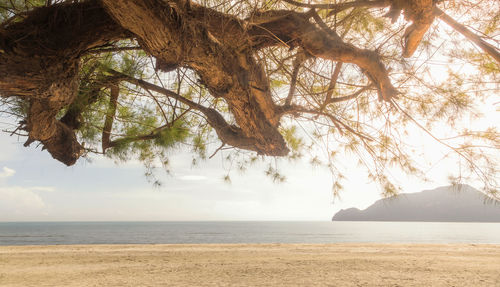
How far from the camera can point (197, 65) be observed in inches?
55.9

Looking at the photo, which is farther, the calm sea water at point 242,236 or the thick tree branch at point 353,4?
the calm sea water at point 242,236

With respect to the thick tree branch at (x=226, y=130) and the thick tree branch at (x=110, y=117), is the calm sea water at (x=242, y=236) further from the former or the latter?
the thick tree branch at (x=226, y=130)

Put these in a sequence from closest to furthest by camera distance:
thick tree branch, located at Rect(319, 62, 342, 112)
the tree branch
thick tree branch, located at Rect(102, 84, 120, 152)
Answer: the tree branch < thick tree branch, located at Rect(319, 62, 342, 112) < thick tree branch, located at Rect(102, 84, 120, 152)

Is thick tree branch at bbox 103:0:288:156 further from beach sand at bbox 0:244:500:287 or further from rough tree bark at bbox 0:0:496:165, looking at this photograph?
→ beach sand at bbox 0:244:500:287

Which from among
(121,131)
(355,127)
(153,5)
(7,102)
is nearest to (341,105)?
(355,127)

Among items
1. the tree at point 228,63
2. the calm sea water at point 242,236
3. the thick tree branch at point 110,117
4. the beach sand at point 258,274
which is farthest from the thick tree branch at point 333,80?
the calm sea water at point 242,236

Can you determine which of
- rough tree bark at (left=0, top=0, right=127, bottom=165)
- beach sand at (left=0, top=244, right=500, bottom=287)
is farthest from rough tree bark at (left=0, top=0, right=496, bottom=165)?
beach sand at (left=0, top=244, right=500, bottom=287)

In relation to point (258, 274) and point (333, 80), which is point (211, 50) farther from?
point (258, 274)

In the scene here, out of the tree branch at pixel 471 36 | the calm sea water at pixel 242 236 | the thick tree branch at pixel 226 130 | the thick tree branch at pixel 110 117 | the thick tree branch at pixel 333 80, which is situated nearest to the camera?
the tree branch at pixel 471 36

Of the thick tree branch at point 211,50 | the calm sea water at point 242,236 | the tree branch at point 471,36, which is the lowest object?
the calm sea water at point 242,236

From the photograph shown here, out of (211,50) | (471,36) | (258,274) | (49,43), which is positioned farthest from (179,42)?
(258,274)

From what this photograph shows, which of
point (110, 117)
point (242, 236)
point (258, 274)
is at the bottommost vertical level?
point (242, 236)

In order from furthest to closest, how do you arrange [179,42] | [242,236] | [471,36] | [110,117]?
[242,236], [110,117], [471,36], [179,42]

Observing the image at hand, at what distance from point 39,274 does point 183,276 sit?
3.79 ft
